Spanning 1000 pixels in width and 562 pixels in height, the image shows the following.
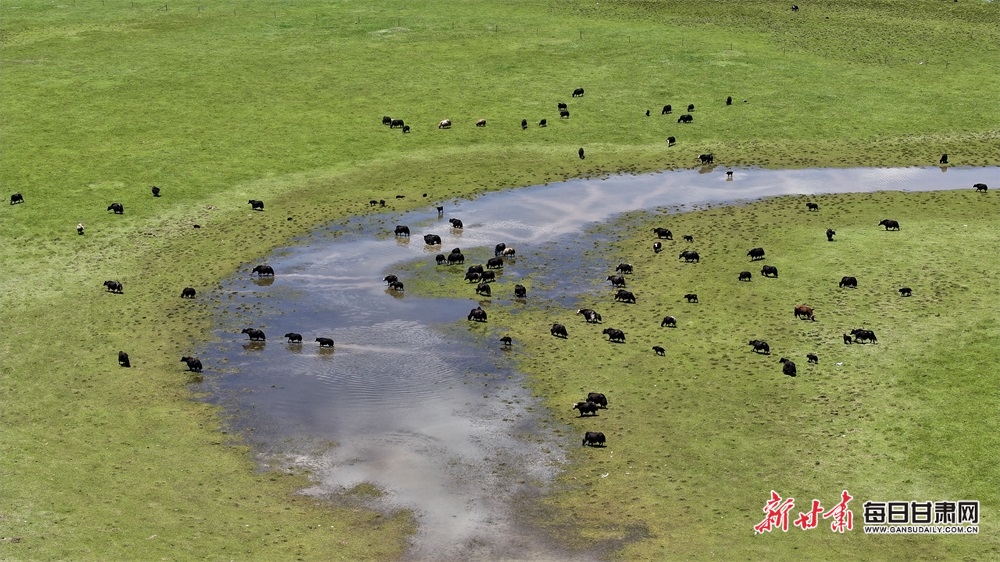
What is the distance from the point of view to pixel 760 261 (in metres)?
54.6

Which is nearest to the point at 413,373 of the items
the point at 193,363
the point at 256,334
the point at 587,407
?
the point at 256,334

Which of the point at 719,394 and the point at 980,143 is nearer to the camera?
the point at 719,394

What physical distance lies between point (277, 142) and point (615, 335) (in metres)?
33.0

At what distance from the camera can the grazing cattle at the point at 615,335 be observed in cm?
4594

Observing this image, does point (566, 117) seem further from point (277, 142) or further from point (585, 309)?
point (585, 309)

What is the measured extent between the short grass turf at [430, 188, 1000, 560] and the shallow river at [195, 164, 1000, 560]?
5.04 ft

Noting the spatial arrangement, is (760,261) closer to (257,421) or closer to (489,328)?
(489,328)

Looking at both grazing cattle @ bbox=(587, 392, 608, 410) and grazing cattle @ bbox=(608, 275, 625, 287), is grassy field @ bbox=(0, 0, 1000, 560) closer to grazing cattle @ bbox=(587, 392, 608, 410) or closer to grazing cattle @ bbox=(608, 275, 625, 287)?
grazing cattle @ bbox=(587, 392, 608, 410)

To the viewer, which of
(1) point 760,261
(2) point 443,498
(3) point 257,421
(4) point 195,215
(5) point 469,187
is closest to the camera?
(2) point 443,498

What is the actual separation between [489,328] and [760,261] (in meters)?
13.8

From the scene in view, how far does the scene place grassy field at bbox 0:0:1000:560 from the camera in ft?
117

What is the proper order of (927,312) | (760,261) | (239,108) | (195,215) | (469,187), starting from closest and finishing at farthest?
(927,312)
(760,261)
(195,215)
(469,187)
(239,108)

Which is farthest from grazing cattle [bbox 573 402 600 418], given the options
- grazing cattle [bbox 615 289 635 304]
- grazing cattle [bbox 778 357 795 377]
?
grazing cattle [bbox 615 289 635 304]

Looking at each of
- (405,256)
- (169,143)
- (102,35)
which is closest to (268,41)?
(102,35)
